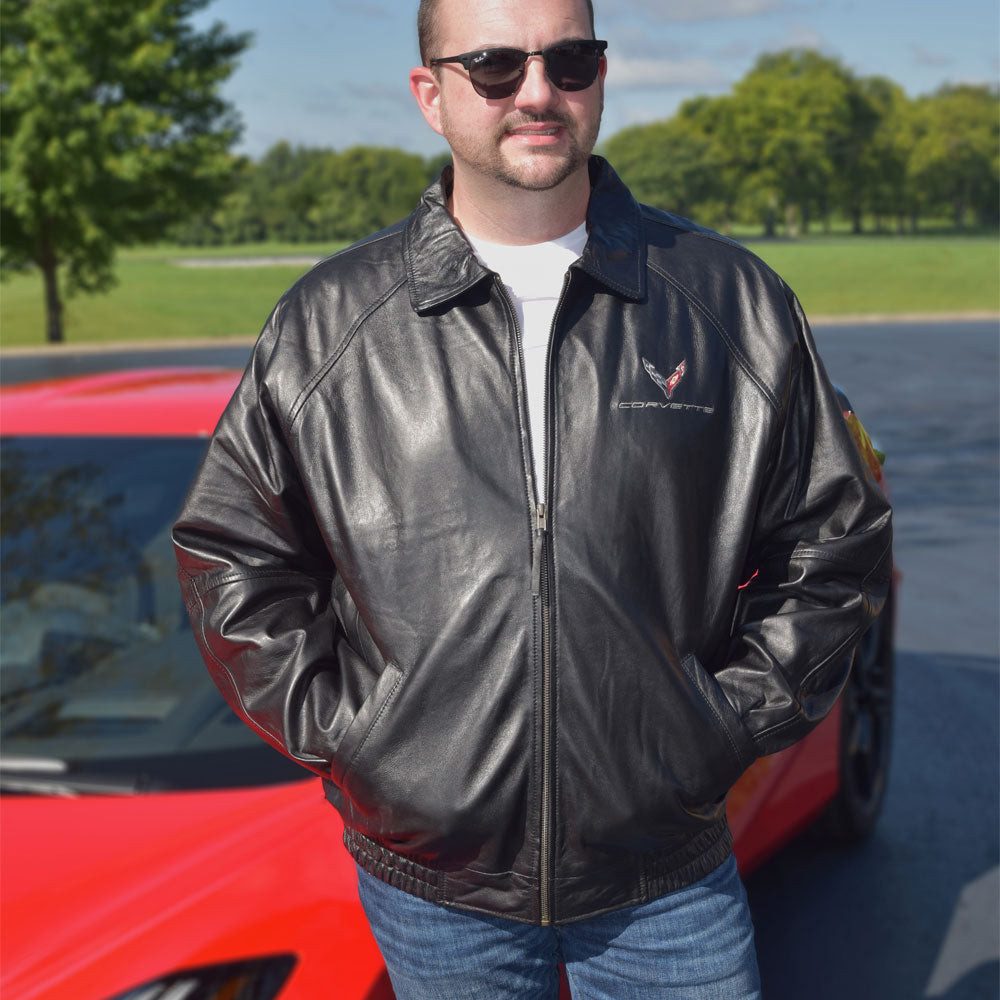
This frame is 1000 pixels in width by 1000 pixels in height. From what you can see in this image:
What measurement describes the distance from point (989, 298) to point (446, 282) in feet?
147

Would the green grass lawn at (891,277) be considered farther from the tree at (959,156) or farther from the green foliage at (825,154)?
the tree at (959,156)

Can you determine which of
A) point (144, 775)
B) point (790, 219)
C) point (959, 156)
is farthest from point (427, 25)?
point (959, 156)

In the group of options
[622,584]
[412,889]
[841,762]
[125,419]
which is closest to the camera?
[622,584]

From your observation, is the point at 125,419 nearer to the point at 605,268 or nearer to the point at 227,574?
the point at 227,574

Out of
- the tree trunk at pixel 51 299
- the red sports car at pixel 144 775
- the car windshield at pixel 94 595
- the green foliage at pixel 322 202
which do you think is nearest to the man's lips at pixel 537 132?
the red sports car at pixel 144 775

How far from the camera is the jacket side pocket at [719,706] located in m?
1.78

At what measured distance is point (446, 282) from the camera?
1.83m

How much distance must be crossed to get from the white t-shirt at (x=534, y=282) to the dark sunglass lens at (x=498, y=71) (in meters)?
0.20

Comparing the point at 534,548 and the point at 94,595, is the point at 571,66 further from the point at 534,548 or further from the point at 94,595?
A: the point at 94,595

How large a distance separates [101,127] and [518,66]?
34195mm

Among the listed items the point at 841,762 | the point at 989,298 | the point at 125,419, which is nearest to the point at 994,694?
the point at 841,762

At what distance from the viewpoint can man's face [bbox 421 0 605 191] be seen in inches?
72.2

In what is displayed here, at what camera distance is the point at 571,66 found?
6.10ft

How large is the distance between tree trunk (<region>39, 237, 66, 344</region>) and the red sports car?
3440 centimetres
